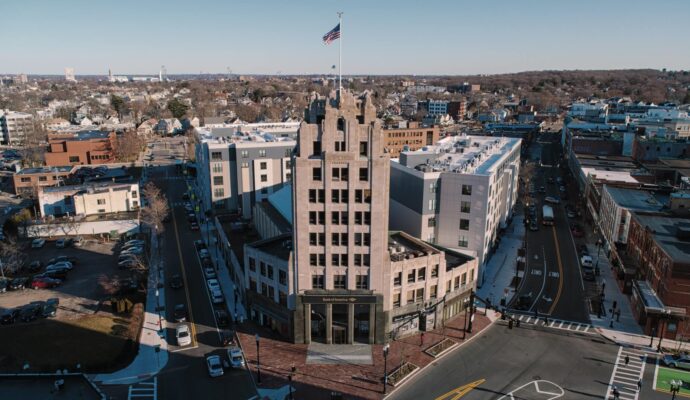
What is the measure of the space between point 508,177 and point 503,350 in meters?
49.7

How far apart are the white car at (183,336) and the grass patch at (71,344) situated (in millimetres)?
4911

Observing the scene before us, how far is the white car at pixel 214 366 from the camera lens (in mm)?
51500

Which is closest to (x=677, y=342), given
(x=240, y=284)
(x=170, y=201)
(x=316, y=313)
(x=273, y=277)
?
(x=316, y=313)

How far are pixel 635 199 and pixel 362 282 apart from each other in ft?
199

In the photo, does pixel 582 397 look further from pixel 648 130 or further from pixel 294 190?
pixel 648 130

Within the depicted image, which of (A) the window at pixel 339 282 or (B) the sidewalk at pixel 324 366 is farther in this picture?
(A) the window at pixel 339 282

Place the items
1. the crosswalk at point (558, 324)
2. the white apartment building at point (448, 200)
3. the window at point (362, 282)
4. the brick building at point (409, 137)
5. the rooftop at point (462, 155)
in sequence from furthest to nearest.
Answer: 1. the brick building at point (409, 137)
2. the rooftop at point (462, 155)
3. the white apartment building at point (448, 200)
4. the crosswalk at point (558, 324)
5. the window at point (362, 282)

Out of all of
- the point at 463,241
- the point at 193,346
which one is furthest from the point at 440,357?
the point at 193,346

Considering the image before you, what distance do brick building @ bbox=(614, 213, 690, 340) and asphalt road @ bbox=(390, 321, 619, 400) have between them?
7.11 meters

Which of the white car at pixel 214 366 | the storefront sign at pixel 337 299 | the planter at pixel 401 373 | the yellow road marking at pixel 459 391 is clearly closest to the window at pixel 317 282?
the storefront sign at pixel 337 299

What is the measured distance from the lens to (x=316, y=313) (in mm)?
57844

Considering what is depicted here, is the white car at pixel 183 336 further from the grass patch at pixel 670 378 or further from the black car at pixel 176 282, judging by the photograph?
the grass patch at pixel 670 378

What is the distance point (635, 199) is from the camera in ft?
291

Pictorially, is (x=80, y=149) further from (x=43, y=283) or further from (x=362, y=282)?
(x=362, y=282)
